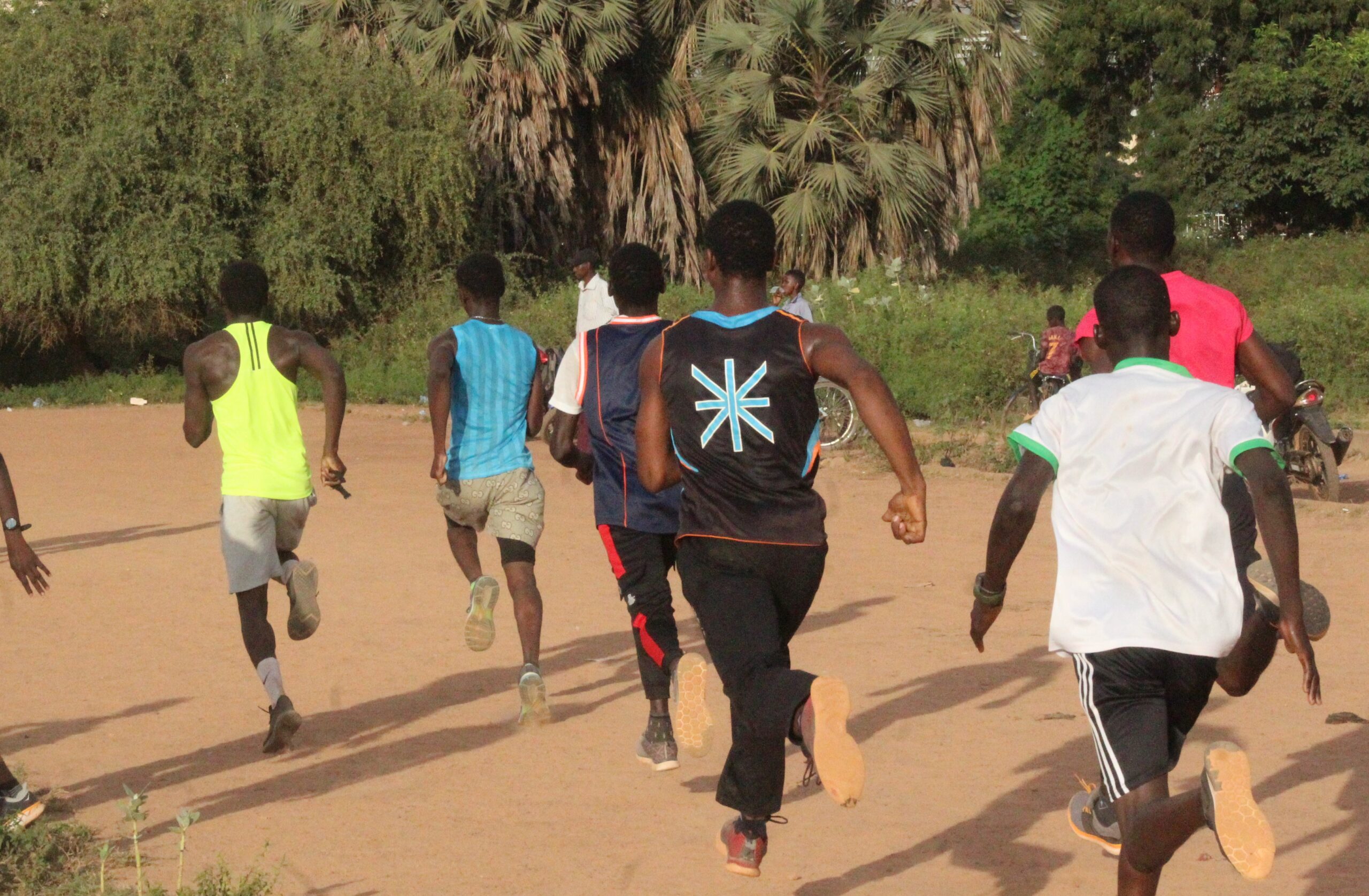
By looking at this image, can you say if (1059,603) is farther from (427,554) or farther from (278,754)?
(427,554)

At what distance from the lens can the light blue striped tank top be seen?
6.71 m

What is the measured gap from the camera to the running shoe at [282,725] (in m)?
6.14

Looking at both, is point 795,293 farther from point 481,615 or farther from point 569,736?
point 569,736

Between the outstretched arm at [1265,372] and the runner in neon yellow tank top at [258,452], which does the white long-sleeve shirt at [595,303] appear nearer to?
the runner in neon yellow tank top at [258,452]

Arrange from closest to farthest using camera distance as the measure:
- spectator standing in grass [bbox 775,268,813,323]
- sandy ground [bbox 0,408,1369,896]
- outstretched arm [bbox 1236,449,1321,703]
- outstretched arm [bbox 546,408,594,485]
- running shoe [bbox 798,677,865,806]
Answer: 1. outstretched arm [bbox 1236,449,1321,703]
2. running shoe [bbox 798,677,865,806]
3. sandy ground [bbox 0,408,1369,896]
4. outstretched arm [bbox 546,408,594,485]
5. spectator standing in grass [bbox 775,268,813,323]

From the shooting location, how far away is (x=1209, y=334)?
4785 millimetres

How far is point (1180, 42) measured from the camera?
34.5 metres

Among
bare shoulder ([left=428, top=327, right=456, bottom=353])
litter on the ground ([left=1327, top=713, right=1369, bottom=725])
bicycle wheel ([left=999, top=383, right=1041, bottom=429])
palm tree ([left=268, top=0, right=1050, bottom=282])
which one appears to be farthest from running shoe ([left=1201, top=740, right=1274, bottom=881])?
palm tree ([left=268, top=0, right=1050, bottom=282])

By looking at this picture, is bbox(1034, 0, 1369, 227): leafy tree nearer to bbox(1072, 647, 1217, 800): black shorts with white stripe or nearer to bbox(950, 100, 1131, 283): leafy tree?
bbox(950, 100, 1131, 283): leafy tree

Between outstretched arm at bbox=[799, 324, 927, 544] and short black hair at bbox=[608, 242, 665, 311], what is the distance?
1.69 m

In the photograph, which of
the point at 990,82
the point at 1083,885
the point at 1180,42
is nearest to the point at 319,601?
the point at 1083,885

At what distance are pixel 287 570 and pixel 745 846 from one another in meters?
2.75

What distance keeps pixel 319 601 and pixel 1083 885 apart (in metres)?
5.67

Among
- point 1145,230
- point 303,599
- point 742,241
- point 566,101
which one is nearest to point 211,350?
point 303,599
